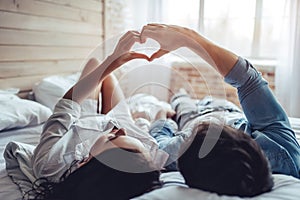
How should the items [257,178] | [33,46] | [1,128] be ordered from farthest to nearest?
1. [33,46]
2. [1,128]
3. [257,178]

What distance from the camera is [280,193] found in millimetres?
679

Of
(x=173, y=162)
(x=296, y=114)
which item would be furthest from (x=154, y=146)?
(x=296, y=114)

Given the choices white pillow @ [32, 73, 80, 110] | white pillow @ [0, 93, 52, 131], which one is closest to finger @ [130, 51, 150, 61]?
white pillow @ [0, 93, 52, 131]

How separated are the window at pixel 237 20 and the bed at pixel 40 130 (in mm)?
1056

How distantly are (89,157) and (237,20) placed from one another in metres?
2.22

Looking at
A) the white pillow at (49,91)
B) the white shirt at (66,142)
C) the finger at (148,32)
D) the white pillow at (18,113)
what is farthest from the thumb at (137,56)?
the white pillow at (49,91)

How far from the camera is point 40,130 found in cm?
156

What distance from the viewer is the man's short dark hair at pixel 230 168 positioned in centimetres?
66

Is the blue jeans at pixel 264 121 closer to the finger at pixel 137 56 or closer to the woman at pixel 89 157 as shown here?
the woman at pixel 89 157

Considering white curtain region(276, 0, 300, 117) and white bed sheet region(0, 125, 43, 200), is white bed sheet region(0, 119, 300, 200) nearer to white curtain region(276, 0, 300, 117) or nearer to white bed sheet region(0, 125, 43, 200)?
white bed sheet region(0, 125, 43, 200)

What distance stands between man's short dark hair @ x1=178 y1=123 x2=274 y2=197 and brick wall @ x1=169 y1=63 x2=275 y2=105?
5.34 feet

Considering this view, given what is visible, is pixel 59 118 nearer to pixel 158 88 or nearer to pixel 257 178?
pixel 257 178

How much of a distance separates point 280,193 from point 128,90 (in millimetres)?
1964

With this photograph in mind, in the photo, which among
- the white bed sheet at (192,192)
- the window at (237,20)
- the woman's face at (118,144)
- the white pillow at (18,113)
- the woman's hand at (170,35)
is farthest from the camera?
the window at (237,20)
